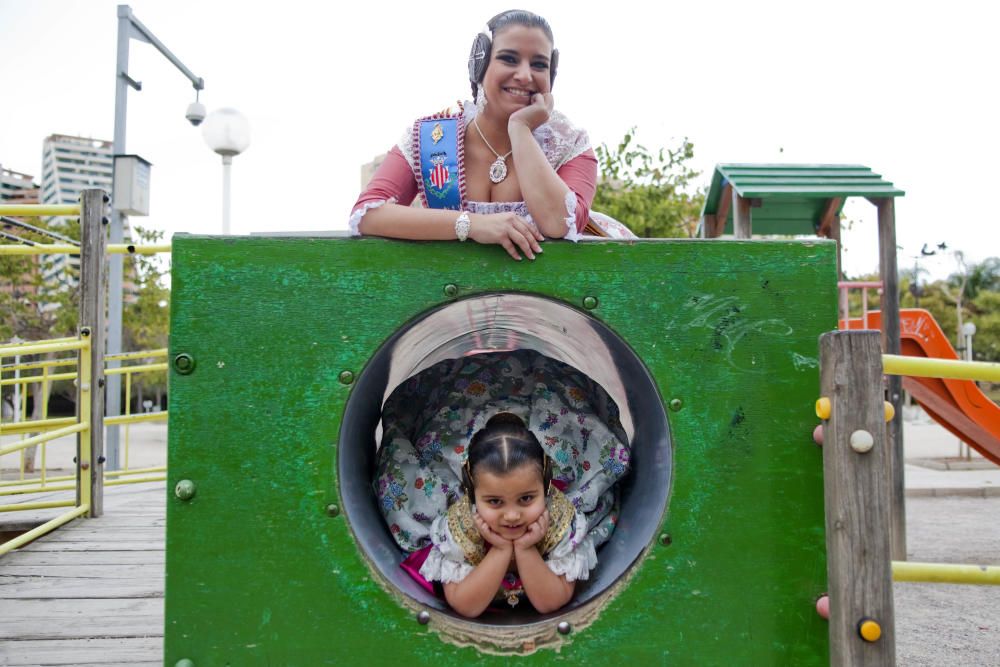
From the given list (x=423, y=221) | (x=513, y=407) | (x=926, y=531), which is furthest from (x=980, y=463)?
(x=423, y=221)

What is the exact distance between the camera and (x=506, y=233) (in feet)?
6.16

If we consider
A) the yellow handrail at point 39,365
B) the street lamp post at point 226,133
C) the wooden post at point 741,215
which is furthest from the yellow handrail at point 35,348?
the wooden post at point 741,215

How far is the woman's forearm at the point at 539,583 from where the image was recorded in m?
2.01

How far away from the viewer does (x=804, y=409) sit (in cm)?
188

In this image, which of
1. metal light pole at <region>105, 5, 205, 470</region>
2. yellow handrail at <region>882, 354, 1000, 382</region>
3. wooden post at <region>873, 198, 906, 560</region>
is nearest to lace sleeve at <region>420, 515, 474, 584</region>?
yellow handrail at <region>882, 354, 1000, 382</region>

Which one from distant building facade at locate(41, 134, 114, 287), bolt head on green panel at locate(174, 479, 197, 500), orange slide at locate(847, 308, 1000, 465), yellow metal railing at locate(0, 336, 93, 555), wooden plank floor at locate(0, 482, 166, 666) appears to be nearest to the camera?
bolt head on green panel at locate(174, 479, 197, 500)

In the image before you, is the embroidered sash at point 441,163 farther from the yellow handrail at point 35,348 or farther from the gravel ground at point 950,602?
the gravel ground at point 950,602

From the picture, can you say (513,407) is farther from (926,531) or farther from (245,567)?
(926,531)

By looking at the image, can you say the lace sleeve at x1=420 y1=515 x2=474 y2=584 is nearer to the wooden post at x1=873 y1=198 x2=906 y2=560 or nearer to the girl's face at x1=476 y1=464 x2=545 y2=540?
the girl's face at x1=476 y1=464 x2=545 y2=540

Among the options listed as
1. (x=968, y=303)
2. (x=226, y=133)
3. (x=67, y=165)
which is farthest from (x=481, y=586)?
(x=968, y=303)

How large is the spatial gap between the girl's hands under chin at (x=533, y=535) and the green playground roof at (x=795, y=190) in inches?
158

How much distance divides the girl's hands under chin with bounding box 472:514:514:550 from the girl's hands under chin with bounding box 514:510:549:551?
2 centimetres

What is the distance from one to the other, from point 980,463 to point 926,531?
21.8 feet

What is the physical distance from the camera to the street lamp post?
7.77 m
